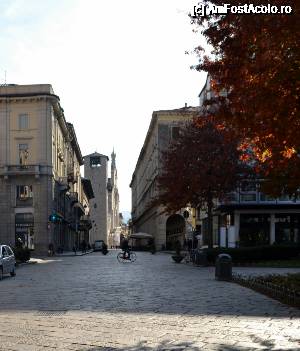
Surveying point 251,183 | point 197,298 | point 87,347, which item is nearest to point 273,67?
point 87,347

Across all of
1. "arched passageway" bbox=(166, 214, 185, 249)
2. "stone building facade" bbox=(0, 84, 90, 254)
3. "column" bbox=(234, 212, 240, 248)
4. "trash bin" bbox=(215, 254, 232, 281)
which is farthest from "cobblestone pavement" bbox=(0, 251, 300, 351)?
"arched passageway" bbox=(166, 214, 185, 249)

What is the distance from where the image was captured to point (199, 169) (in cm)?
3512

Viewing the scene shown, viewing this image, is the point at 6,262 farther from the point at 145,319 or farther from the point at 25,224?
the point at 25,224

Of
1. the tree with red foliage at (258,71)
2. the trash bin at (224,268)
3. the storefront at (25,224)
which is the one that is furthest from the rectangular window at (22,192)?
the tree with red foliage at (258,71)

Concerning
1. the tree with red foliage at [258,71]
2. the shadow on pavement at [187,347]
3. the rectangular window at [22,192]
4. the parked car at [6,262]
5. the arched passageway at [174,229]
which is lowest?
the arched passageway at [174,229]

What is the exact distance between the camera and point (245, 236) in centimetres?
4978

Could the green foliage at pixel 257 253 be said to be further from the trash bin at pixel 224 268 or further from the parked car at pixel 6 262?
the parked car at pixel 6 262

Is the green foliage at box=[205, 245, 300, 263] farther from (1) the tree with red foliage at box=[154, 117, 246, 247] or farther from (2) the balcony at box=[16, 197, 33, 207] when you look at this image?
(2) the balcony at box=[16, 197, 33, 207]

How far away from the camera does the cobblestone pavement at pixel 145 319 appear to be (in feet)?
30.6

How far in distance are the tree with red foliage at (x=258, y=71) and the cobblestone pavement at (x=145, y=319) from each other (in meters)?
3.36

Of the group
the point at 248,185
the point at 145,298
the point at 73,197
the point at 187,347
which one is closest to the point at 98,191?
the point at 73,197

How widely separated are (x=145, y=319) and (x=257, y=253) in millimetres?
Result: 21149

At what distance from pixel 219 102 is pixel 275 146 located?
1.36m

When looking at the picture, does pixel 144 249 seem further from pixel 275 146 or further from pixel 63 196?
pixel 275 146
